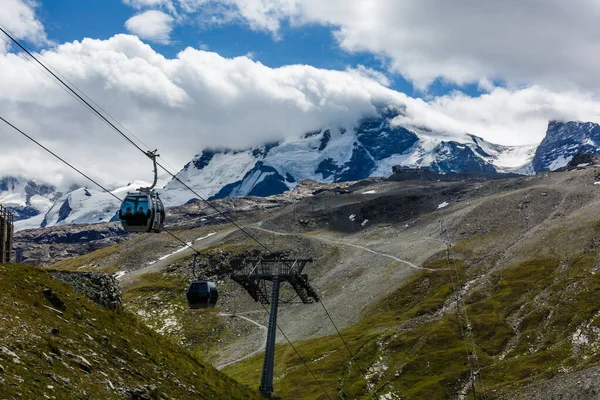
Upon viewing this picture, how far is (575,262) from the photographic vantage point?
6127 inches

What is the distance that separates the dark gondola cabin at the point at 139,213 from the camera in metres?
42.9

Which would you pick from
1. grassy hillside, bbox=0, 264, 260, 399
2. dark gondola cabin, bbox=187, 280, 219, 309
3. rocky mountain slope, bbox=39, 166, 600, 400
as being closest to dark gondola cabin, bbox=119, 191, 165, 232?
grassy hillside, bbox=0, 264, 260, 399

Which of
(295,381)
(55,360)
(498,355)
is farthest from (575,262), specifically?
(55,360)

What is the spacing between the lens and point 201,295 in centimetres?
5681

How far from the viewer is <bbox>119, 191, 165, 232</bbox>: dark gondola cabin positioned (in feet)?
141

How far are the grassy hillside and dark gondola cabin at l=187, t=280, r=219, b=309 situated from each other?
7.28 m

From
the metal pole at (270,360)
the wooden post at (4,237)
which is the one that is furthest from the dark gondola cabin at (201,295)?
the wooden post at (4,237)

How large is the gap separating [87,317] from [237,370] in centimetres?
9542

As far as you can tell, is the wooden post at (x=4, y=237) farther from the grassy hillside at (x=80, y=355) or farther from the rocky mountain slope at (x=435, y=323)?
the rocky mountain slope at (x=435, y=323)

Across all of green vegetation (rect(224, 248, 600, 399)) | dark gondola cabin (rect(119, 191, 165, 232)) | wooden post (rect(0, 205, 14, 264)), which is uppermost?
wooden post (rect(0, 205, 14, 264))

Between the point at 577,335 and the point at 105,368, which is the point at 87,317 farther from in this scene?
the point at 577,335

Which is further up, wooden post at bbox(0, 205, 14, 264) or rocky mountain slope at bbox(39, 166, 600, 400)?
wooden post at bbox(0, 205, 14, 264)

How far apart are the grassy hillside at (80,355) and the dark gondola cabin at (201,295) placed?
23.9 ft

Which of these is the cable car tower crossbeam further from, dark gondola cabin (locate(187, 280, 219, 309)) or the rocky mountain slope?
the rocky mountain slope
